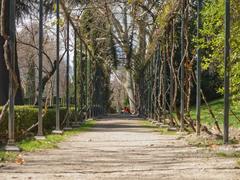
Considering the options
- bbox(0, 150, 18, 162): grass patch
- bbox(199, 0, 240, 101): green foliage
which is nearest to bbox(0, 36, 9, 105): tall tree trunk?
bbox(199, 0, 240, 101): green foliage

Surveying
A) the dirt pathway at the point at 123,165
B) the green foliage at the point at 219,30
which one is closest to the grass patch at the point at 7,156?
the dirt pathway at the point at 123,165

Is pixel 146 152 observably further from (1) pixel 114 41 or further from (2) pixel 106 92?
(2) pixel 106 92

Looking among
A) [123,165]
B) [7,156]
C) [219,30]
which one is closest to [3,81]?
[219,30]

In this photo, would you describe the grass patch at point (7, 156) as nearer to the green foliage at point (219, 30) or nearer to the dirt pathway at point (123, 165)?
the dirt pathway at point (123, 165)

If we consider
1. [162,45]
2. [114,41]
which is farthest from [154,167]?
[114,41]

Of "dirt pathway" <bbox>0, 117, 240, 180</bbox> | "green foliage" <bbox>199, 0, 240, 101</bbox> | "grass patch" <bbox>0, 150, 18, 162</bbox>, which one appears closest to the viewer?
"dirt pathway" <bbox>0, 117, 240, 180</bbox>

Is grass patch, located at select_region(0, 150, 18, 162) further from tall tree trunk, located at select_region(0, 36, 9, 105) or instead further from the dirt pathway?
tall tree trunk, located at select_region(0, 36, 9, 105)

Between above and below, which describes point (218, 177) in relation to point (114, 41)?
below

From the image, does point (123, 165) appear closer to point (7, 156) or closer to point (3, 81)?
point (7, 156)

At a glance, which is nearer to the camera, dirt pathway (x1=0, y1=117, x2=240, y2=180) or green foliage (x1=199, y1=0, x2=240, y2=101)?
dirt pathway (x1=0, y1=117, x2=240, y2=180)

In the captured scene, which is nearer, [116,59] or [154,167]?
[154,167]

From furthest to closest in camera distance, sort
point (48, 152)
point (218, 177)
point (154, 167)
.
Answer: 1. point (48, 152)
2. point (154, 167)
3. point (218, 177)

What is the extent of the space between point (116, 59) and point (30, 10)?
2294 centimetres

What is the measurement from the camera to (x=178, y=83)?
70.0 feet
